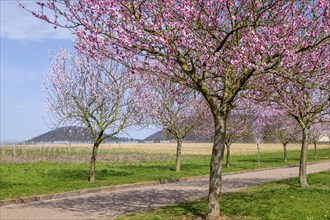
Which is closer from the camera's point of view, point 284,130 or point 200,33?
point 200,33

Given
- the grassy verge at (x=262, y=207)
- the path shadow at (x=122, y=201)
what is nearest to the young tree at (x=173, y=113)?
the path shadow at (x=122, y=201)

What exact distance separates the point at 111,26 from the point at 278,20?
4.36 m

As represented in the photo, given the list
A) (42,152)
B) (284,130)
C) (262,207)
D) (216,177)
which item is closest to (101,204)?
(216,177)

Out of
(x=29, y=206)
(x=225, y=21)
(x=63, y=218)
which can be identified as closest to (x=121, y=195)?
(x=29, y=206)

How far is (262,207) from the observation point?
12.6 metres

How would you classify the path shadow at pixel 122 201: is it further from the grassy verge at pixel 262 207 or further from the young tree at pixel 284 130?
the young tree at pixel 284 130

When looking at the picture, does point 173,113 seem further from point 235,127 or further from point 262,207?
point 262,207

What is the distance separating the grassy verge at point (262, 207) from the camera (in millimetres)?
11156

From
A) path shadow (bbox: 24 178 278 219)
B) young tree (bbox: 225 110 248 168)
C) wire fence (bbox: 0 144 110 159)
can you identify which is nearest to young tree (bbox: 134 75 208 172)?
young tree (bbox: 225 110 248 168)

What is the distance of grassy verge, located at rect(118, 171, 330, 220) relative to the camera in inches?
439

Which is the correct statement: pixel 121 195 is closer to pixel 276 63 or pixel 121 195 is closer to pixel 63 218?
pixel 63 218

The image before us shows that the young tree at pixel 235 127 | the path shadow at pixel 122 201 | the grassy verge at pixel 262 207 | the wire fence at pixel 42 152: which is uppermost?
the young tree at pixel 235 127

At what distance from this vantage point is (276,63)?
32.4 feet

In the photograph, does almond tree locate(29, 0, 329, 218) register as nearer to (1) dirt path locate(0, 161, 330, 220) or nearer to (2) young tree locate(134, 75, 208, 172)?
(1) dirt path locate(0, 161, 330, 220)
